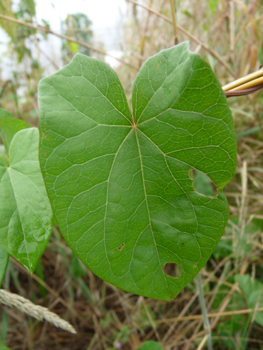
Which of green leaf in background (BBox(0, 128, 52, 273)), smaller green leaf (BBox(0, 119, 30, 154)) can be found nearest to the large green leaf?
green leaf in background (BBox(0, 128, 52, 273))

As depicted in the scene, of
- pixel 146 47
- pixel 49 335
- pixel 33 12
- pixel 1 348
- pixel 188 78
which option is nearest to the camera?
pixel 188 78

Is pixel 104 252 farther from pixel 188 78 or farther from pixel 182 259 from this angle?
pixel 188 78

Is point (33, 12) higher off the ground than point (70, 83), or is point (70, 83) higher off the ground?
point (33, 12)

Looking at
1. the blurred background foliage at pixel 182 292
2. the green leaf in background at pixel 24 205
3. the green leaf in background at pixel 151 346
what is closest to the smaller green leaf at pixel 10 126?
the green leaf in background at pixel 24 205

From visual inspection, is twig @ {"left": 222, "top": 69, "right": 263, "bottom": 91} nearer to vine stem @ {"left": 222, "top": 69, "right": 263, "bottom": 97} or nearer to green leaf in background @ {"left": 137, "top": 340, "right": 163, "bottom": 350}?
vine stem @ {"left": 222, "top": 69, "right": 263, "bottom": 97}

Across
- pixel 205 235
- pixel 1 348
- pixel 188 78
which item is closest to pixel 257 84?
pixel 188 78

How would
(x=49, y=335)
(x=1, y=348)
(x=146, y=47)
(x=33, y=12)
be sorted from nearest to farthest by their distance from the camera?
1. (x=1, y=348)
2. (x=33, y=12)
3. (x=49, y=335)
4. (x=146, y=47)

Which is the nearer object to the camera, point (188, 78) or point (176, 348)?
point (188, 78)
